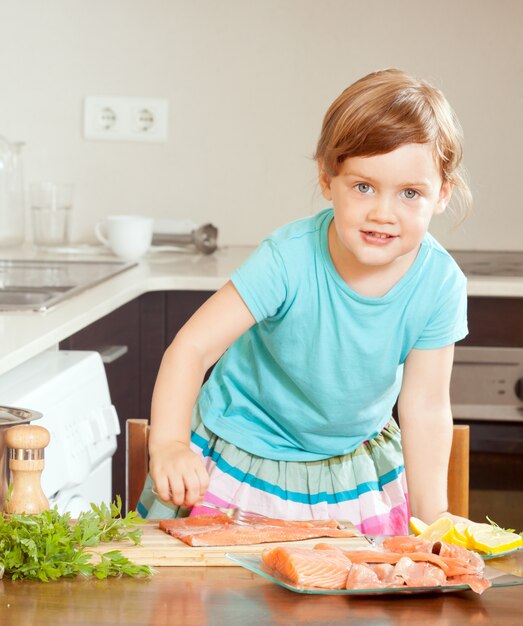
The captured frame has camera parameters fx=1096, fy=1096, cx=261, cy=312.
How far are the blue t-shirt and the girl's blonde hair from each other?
6.3 inches

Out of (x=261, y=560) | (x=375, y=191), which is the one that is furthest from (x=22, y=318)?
(x=261, y=560)

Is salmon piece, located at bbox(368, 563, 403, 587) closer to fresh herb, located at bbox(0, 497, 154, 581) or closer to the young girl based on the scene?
fresh herb, located at bbox(0, 497, 154, 581)

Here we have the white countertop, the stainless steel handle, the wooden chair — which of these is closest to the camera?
the wooden chair

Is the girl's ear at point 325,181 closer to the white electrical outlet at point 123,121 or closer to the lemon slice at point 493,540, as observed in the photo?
the lemon slice at point 493,540

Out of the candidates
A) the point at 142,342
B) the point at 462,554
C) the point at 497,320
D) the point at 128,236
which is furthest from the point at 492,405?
the point at 462,554

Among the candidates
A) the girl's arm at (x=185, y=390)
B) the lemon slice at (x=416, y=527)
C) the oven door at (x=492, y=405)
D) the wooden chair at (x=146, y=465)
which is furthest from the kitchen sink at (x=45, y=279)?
the lemon slice at (x=416, y=527)

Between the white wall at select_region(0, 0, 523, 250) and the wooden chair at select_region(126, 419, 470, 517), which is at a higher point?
the white wall at select_region(0, 0, 523, 250)

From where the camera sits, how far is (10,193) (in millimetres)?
2625

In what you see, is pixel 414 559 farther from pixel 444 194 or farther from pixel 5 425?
pixel 444 194

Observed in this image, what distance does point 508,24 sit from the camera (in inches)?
105

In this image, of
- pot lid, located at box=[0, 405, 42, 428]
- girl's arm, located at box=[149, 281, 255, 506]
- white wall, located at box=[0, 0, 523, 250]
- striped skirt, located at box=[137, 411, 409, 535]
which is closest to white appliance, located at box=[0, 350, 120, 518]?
striped skirt, located at box=[137, 411, 409, 535]

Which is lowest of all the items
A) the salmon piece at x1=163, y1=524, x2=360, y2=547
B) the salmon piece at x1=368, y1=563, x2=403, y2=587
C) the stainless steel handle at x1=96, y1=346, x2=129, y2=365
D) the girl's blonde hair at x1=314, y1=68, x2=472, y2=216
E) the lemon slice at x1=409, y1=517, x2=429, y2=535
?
the stainless steel handle at x1=96, y1=346, x2=129, y2=365

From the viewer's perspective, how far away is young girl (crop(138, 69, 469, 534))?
118cm

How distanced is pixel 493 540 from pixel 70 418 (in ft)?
2.53
